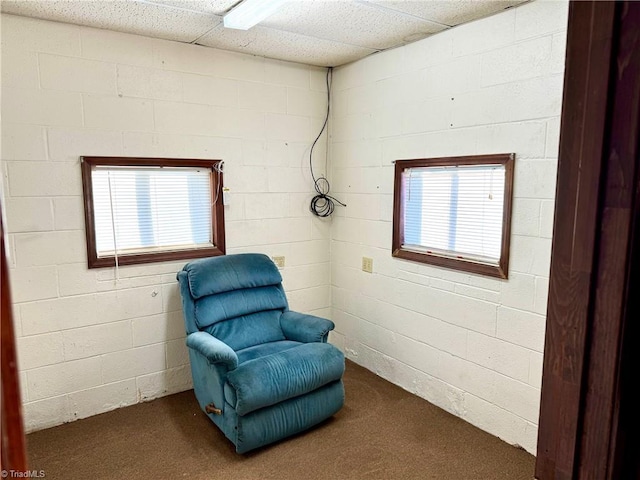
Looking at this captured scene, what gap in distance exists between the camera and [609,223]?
569 millimetres

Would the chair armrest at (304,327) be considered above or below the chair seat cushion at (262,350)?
above

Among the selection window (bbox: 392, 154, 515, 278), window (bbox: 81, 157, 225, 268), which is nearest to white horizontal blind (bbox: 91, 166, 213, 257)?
window (bbox: 81, 157, 225, 268)

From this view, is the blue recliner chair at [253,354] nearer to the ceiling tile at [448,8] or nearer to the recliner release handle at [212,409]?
the recliner release handle at [212,409]

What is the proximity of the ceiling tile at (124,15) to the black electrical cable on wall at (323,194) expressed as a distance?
1.23 m

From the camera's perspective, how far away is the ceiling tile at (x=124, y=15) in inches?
92.0

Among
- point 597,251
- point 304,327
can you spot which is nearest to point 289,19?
point 304,327

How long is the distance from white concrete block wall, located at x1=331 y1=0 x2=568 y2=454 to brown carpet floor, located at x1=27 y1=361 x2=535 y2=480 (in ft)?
0.72

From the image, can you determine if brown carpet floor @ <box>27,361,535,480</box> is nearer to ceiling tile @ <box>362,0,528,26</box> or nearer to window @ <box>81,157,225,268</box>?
window @ <box>81,157,225,268</box>

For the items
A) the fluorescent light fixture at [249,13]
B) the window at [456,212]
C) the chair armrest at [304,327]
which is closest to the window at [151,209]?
the chair armrest at [304,327]

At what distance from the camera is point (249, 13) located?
93.7 inches

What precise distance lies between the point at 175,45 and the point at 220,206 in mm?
1128

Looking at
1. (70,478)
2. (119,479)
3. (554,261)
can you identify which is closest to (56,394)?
(70,478)

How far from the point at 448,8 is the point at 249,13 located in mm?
1085

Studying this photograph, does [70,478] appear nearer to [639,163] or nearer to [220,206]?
[220,206]
